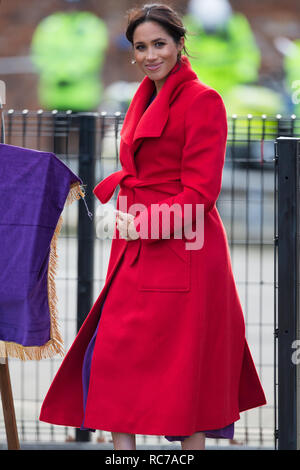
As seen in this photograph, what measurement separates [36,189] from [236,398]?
43.1 inches

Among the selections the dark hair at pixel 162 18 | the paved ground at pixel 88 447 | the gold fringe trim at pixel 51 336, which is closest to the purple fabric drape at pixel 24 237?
the gold fringe trim at pixel 51 336

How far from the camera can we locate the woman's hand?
3029mm

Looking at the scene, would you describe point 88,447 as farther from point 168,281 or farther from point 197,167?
point 197,167

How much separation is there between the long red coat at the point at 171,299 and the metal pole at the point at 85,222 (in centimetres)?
158

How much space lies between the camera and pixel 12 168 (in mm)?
3166

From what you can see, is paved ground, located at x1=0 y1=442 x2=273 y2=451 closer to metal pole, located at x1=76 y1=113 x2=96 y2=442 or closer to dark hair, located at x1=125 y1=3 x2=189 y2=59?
metal pole, located at x1=76 y1=113 x2=96 y2=442

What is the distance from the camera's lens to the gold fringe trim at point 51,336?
3.17 metres

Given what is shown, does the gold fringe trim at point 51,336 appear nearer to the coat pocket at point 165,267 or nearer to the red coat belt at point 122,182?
the red coat belt at point 122,182

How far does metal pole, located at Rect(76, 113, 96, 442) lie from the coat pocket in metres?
1.67

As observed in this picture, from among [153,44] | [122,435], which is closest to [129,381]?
[122,435]

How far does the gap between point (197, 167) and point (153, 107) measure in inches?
11.5

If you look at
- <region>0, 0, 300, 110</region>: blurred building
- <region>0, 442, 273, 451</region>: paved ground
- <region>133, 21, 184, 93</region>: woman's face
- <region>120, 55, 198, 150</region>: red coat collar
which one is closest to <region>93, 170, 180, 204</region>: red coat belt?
<region>120, 55, 198, 150</region>: red coat collar

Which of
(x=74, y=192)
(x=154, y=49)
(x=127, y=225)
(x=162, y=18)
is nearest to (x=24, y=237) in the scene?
(x=74, y=192)

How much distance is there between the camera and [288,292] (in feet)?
10.9
